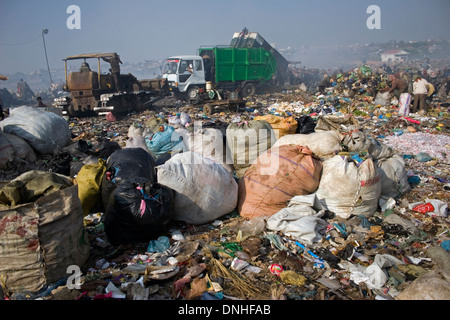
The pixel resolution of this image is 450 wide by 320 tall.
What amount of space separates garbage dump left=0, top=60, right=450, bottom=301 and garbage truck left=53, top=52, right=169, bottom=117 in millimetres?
5056

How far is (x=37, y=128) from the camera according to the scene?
4.49m

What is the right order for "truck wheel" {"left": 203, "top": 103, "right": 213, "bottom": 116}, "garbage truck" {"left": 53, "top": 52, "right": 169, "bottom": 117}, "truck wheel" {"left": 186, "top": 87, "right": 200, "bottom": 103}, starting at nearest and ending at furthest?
"garbage truck" {"left": 53, "top": 52, "right": 169, "bottom": 117} → "truck wheel" {"left": 203, "top": 103, "right": 213, "bottom": 116} → "truck wheel" {"left": 186, "top": 87, "right": 200, "bottom": 103}

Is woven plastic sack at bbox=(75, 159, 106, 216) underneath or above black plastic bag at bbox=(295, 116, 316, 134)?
underneath

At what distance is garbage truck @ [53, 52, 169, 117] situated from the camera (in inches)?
361

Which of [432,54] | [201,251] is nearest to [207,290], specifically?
[201,251]

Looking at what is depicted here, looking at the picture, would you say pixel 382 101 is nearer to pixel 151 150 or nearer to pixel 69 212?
pixel 151 150

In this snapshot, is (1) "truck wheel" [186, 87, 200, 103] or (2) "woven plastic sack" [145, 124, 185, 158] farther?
(1) "truck wheel" [186, 87, 200, 103]

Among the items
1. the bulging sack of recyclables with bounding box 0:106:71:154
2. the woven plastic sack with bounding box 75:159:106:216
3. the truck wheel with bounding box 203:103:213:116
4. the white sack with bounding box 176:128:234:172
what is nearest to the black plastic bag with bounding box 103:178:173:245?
the woven plastic sack with bounding box 75:159:106:216

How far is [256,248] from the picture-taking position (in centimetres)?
240

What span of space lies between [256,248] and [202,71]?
1142cm

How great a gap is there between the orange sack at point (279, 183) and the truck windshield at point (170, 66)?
35.2 ft

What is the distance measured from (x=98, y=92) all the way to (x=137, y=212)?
8599 millimetres

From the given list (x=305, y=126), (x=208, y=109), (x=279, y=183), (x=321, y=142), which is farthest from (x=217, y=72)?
(x=279, y=183)

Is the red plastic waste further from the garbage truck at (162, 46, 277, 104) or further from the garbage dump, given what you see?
the garbage truck at (162, 46, 277, 104)
